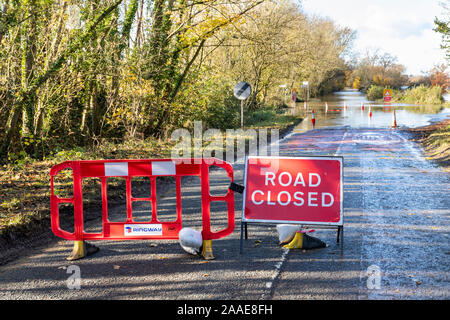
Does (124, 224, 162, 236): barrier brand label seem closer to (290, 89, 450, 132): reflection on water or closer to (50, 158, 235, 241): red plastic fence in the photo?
(50, 158, 235, 241): red plastic fence

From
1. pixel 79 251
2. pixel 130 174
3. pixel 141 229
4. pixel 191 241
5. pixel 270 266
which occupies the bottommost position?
pixel 270 266

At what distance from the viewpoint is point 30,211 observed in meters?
7.43

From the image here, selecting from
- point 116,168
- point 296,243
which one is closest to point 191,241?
point 116,168

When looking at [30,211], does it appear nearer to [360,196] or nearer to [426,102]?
[360,196]

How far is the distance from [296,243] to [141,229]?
201cm

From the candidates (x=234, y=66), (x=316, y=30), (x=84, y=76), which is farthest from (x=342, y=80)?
(x=84, y=76)

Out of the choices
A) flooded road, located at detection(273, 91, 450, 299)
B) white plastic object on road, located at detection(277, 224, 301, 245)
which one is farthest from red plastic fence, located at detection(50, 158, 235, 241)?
flooded road, located at detection(273, 91, 450, 299)

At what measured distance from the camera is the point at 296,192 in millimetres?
6211

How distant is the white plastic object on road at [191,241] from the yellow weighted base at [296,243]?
118 centimetres

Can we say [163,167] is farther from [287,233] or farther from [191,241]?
[287,233]

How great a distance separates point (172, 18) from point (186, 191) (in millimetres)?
8662

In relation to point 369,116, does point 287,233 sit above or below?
below

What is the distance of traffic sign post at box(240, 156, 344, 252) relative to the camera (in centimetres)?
612

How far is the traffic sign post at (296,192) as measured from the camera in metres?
6.12
